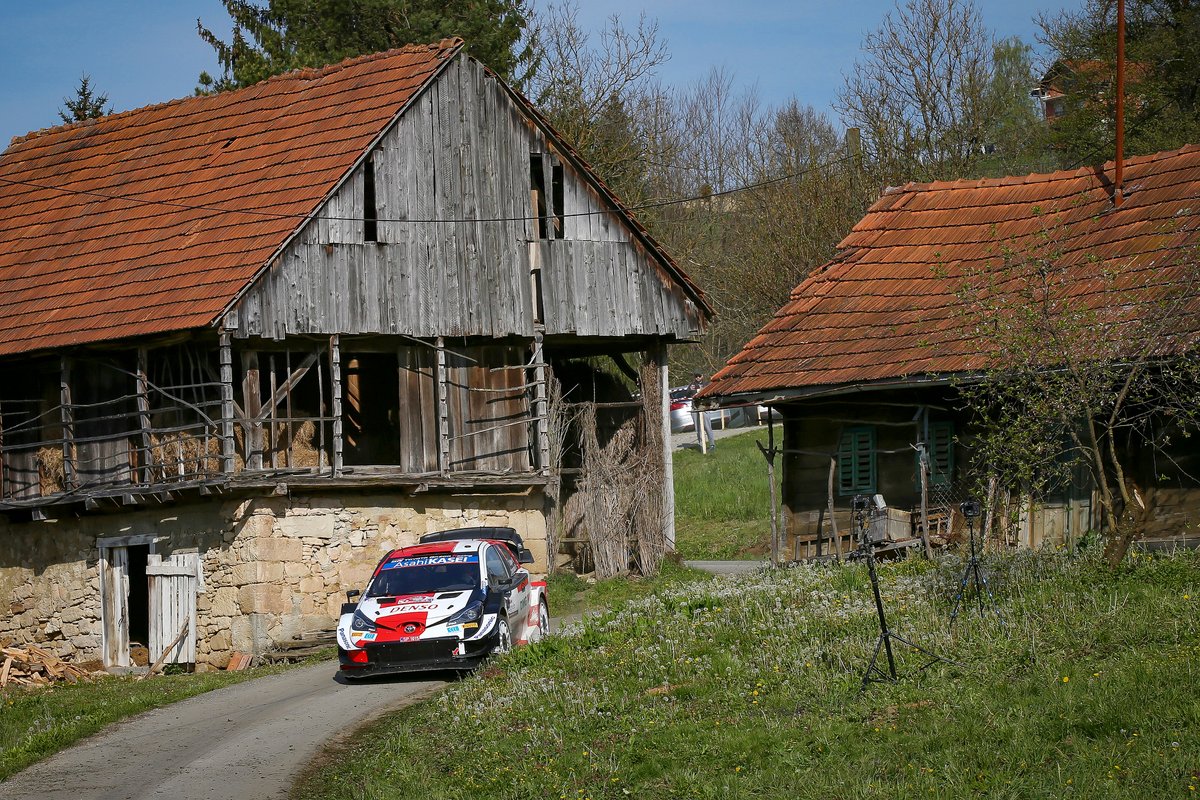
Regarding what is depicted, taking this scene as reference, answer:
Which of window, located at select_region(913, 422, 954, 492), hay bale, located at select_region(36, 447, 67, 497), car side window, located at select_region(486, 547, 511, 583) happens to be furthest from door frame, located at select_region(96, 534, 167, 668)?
window, located at select_region(913, 422, 954, 492)

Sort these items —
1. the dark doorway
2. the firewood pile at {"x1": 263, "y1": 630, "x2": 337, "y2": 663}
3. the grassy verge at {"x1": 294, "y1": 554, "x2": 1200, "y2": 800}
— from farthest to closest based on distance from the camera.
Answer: the dark doorway < the firewood pile at {"x1": 263, "y1": 630, "x2": 337, "y2": 663} < the grassy verge at {"x1": 294, "y1": 554, "x2": 1200, "y2": 800}

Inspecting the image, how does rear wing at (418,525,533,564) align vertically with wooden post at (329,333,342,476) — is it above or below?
below

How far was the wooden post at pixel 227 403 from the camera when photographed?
21.8m

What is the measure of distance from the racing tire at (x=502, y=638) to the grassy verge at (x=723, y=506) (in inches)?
525

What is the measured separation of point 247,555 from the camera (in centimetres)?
2192

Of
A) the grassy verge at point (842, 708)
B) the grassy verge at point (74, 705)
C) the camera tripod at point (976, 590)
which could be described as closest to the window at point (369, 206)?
the grassy verge at point (74, 705)

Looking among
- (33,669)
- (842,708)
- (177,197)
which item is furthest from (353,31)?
(842,708)

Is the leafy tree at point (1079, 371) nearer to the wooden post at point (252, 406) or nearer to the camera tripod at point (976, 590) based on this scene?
the camera tripod at point (976, 590)

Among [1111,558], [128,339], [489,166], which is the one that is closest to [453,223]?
[489,166]

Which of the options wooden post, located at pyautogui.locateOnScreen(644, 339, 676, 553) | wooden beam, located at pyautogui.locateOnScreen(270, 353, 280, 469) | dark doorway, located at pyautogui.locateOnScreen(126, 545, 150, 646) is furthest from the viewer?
wooden post, located at pyautogui.locateOnScreen(644, 339, 676, 553)

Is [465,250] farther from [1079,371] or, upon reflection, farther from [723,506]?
[1079,371]

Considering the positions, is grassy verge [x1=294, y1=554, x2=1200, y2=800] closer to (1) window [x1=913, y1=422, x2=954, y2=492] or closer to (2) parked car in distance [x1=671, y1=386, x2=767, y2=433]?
(1) window [x1=913, y1=422, x2=954, y2=492]

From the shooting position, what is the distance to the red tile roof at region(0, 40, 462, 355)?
23031mm

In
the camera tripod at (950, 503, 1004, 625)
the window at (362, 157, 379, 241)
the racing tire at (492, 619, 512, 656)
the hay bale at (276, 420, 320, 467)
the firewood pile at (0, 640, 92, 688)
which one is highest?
the window at (362, 157, 379, 241)
